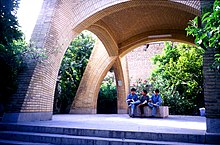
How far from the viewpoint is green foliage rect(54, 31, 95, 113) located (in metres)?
12.4

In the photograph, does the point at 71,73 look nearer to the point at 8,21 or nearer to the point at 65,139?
the point at 8,21

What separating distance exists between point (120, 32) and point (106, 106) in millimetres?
6964

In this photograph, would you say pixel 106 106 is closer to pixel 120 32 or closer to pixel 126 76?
pixel 126 76

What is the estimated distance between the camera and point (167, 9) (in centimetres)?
817

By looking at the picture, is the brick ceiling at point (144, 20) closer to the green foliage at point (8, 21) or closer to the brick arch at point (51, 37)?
the brick arch at point (51, 37)

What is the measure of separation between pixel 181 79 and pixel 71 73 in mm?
7594

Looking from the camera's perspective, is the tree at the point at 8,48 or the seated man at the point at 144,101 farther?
the seated man at the point at 144,101

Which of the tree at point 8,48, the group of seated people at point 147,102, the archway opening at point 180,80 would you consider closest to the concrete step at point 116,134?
the tree at point 8,48

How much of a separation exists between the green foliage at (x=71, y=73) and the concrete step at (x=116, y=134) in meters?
6.64

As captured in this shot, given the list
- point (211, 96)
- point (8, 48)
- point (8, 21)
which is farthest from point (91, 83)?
point (211, 96)

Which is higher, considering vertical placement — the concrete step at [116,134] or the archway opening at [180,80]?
the archway opening at [180,80]

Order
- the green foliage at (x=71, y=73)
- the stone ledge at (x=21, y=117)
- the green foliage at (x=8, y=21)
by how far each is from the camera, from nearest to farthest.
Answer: the green foliage at (x=8, y=21)
the stone ledge at (x=21, y=117)
the green foliage at (x=71, y=73)

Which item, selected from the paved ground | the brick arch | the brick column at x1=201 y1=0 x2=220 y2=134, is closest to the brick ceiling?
the brick arch

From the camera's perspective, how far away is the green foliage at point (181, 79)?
12.3 meters
